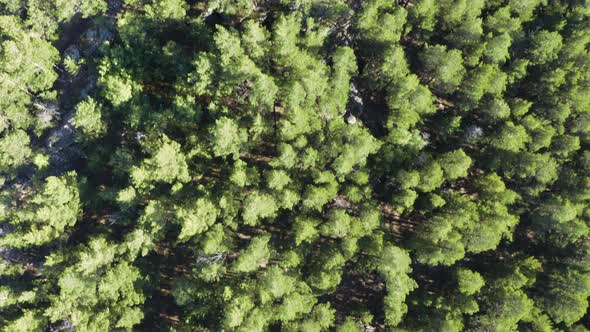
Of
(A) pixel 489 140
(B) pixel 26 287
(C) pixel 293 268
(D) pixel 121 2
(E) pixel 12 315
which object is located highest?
(D) pixel 121 2

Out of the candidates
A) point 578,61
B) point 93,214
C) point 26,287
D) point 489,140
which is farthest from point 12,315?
point 578,61

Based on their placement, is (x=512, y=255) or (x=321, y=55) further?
(x=512, y=255)

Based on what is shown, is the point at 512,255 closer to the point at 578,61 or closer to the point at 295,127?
the point at 578,61

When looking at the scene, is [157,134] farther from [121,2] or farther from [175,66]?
[121,2]

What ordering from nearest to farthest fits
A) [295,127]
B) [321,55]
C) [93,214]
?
[295,127] < [321,55] < [93,214]

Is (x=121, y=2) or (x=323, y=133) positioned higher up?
(x=121, y=2)

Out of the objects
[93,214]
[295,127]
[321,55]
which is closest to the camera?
[295,127]
